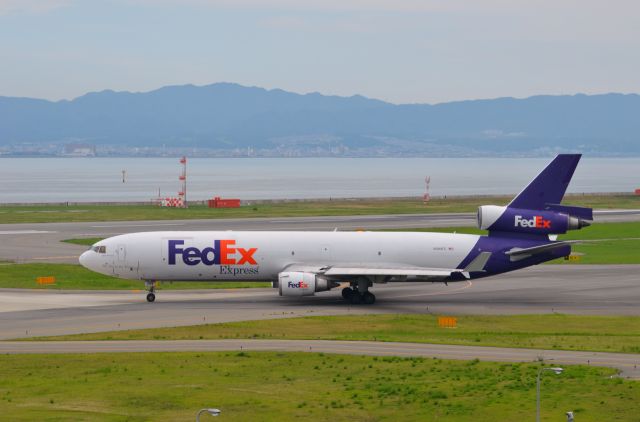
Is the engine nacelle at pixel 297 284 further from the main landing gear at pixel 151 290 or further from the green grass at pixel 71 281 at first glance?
the green grass at pixel 71 281

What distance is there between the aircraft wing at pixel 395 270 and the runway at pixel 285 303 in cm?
238

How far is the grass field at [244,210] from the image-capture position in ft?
499

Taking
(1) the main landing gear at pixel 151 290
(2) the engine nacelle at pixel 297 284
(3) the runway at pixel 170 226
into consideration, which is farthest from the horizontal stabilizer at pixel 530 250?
(3) the runway at pixel 170 226

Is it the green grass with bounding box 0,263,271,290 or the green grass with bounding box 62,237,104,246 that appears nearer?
the green grass with bounding box 0,263,271,290

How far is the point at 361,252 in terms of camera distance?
76250 millimetres

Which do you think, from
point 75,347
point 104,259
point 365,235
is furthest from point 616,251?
point 75,347

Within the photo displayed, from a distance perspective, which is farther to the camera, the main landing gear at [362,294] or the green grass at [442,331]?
the main landing gear at [362,294]

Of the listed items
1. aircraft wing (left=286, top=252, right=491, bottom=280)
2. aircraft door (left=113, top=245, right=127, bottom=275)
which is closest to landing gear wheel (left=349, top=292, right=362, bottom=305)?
aircraft wing (left=286, top=252, right=491, bottom=280)

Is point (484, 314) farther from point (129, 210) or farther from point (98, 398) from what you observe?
point (129, 210)

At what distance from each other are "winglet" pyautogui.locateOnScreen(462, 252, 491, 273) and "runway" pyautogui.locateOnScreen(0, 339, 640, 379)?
19396 mm

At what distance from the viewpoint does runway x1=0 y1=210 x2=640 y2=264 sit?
107 metres

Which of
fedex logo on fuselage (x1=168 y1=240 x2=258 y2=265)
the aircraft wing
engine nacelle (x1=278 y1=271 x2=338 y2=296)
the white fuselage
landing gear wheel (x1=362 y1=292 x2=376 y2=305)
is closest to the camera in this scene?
engine nacelle (x1=278 y1=271 x2=338 y2=296)

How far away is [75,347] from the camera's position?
56.2 meters

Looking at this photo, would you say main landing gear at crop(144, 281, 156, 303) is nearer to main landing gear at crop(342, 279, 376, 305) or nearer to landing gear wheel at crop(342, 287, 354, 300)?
landing gear wheel at crop(342, 287, 354, 300)
